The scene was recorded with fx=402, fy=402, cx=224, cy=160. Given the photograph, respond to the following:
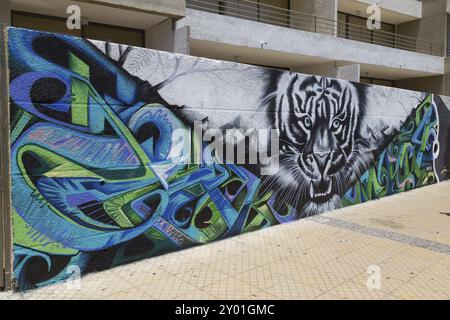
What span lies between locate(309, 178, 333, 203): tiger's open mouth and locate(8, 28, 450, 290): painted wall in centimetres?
3

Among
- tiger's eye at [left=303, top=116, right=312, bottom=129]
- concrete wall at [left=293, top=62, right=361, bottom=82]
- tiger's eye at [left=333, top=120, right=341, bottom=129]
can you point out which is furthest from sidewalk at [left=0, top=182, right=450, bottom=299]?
concrete wall at [left=293, top=62, right=361, bottom=82]

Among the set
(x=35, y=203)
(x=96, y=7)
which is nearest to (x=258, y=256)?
(x=35, y=203)

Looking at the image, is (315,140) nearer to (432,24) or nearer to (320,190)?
(320,190)

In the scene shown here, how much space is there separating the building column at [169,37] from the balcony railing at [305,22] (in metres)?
2.38

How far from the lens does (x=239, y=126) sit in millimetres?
5656

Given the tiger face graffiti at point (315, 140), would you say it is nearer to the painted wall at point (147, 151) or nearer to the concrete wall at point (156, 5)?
the painted wall at point (147, 151)

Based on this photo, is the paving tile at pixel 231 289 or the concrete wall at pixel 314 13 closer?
the paving tile at pixel 231 289

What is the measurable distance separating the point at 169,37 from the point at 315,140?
19.6 ft

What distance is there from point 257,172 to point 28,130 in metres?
3.19

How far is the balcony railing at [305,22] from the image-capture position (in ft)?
47.1

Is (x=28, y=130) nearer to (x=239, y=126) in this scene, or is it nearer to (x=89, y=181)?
(x=89, y=181)

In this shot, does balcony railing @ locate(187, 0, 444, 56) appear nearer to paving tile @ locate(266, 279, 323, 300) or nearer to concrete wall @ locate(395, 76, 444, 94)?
concrete wall @ locate(395, 76, 444, 94)

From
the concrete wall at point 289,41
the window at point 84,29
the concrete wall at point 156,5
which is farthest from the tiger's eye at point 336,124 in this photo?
the window at point 84,29
